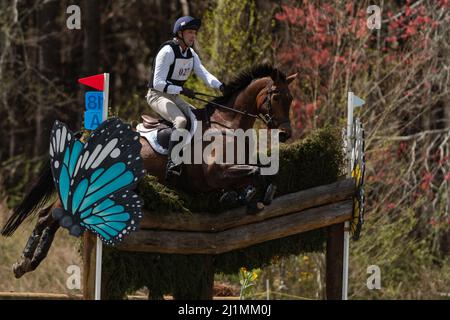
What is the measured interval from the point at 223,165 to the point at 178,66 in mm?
1014

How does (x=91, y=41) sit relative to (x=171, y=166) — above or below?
above

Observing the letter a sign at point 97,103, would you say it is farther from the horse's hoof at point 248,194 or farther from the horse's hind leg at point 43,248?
the horse's hoof at point 248,194

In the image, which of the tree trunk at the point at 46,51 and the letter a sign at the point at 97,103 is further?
the tree trunk at the point at 46,51

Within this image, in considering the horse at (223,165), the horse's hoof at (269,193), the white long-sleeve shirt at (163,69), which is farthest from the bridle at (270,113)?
the white long-sleeve shirt at (163,69)

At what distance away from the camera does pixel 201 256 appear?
861cm

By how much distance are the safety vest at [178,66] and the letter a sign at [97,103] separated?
0.77m

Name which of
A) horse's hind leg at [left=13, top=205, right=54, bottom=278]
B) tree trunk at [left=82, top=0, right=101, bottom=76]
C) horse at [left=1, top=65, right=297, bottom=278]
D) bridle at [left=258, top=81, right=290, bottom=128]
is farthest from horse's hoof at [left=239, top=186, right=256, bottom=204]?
tree trunk at [left=82, top=0, right=101, bottom=76]

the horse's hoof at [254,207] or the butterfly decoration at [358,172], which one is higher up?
the butterfly decoration at [358,172]

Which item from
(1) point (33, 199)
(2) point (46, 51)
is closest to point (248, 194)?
(1) point (33, 199)

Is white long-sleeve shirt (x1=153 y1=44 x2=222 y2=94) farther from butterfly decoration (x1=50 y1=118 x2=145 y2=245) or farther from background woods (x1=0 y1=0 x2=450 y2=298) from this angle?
background woods (x1=0 y1=0 x2=450 y2=298)

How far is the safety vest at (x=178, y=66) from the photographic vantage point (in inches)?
337

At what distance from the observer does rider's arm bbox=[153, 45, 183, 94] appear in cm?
846

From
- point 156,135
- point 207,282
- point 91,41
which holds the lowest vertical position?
point 207,282

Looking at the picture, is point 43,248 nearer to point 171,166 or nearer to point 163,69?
point 171,166
